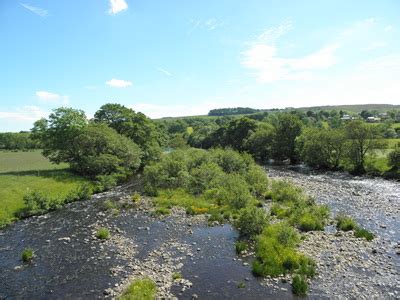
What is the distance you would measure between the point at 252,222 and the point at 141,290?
1209 cm

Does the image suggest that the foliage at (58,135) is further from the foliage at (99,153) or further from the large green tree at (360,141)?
the large green tree at (360,141)

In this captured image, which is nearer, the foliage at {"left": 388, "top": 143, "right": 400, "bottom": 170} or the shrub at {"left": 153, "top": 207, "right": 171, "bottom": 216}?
the shrub at {"left": 153, "top": 207, "right": 171, "bottom": 216}

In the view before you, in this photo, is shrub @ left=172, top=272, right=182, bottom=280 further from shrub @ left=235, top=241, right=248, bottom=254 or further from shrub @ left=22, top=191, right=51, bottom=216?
shrub @ left=22, top=191, right=51, bottom=216

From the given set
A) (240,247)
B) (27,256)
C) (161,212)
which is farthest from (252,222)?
(27,256)

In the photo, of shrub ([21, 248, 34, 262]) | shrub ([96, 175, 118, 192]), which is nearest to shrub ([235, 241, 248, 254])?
shrub ([21, 248, 34, 262])

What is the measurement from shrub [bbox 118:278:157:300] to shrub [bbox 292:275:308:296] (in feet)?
26.9

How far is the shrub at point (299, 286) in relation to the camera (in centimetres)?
1655

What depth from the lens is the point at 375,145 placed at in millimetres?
58125

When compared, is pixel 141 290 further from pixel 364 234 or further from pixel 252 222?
pixel 364 234

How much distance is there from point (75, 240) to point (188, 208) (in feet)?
41.0

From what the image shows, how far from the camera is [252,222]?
84.2 ft

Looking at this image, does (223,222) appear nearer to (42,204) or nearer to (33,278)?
(33,278)

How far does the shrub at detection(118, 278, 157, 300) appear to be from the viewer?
1626 centimetres

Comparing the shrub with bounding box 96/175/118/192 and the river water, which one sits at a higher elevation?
the shrub with bounding box 96/175/118/192
